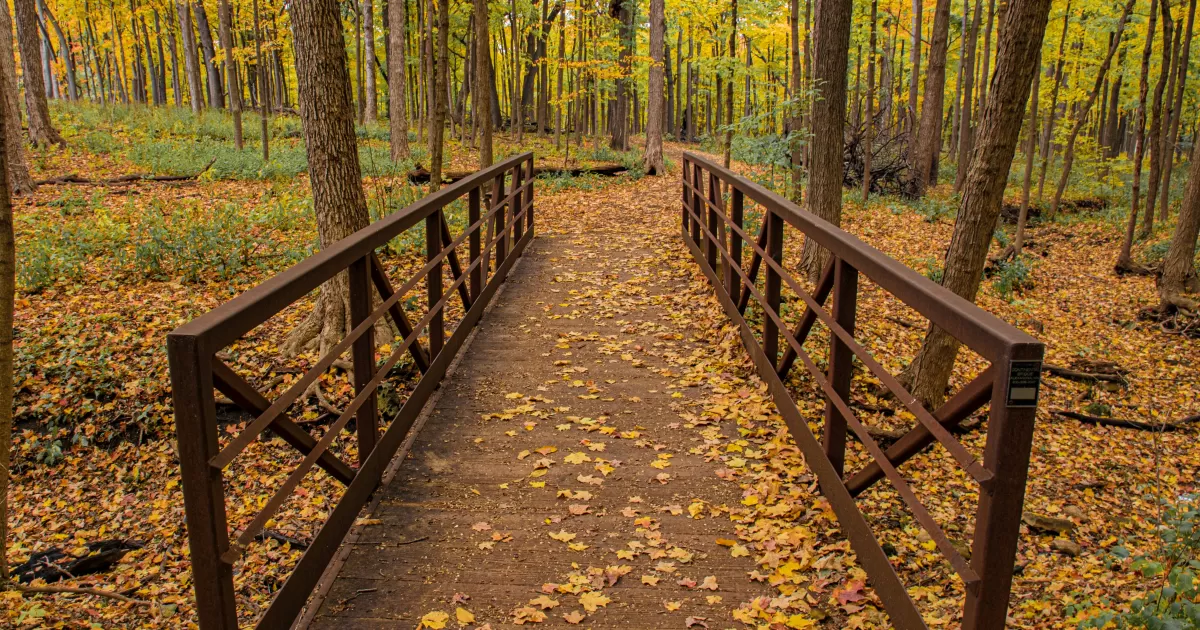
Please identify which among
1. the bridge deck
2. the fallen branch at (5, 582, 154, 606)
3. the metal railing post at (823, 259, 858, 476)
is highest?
the metal railing post at (823, 259, 858, 476)

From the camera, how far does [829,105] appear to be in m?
8.73

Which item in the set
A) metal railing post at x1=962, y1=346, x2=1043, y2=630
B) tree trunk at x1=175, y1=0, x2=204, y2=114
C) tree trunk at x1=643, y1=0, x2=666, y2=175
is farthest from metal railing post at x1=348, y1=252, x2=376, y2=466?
tree trunk at x1=175, y1=0, x2=204, y2=114

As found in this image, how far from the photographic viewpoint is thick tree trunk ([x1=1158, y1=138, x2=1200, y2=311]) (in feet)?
35.8

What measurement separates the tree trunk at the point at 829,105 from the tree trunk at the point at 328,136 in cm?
498

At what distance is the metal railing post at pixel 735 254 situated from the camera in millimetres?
6738

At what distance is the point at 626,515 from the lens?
4074mm

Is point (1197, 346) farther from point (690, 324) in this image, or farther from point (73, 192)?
point (73, 192)

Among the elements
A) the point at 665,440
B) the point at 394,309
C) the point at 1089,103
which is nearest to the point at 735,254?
the point at 665,440

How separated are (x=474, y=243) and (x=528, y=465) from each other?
122 inches

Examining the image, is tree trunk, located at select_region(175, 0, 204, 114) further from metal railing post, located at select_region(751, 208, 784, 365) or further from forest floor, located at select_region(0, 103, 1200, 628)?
metal railing post, located at select_region(751, 208, 784, 365)

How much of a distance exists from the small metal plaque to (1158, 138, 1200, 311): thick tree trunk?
37.3 ft

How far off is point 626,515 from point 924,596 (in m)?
1.70

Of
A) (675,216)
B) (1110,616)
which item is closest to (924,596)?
(1110,616)

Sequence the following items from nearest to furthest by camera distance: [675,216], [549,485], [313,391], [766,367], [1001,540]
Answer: [1001,540] < [549,485] < [766,367] < [313,391] < [675,216]
